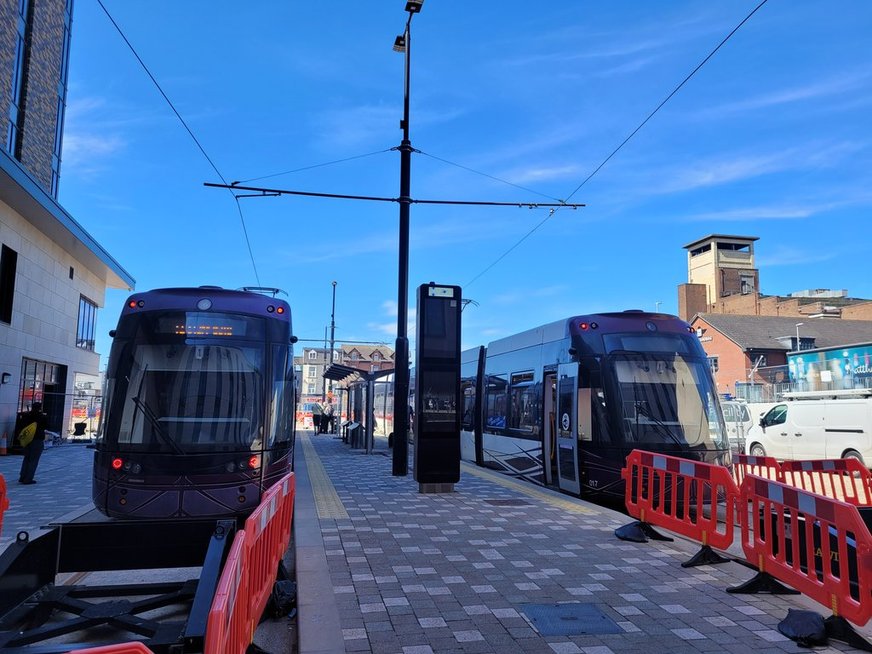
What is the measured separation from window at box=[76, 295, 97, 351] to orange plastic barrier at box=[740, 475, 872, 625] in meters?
30.0

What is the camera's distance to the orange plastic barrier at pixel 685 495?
618 centimetres

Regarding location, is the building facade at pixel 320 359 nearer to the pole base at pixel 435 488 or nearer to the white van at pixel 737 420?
the white van at pixel 737 420

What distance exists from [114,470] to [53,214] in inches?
720

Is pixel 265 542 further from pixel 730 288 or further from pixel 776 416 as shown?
pixel 730 288

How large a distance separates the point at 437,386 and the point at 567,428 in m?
2.34

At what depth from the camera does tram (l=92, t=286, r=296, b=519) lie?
287 inches

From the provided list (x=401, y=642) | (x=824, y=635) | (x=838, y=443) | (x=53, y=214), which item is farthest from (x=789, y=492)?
(x=53, y=214)

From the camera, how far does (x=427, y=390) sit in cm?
1112

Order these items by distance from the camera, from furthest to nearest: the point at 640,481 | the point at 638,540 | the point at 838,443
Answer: the point at 838,443 → the point at 640,481 → the point at 638,540

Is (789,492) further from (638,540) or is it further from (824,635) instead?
(638,540)

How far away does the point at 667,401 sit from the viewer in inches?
398

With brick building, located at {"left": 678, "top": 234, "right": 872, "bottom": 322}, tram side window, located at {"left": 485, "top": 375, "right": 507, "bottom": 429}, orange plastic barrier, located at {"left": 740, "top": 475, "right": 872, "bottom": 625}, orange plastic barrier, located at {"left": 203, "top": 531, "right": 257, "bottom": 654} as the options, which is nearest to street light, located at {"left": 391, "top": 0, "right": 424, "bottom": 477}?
tram side window, located at {"left": 485, "top": 375, "right": 507, "bottom": 429}

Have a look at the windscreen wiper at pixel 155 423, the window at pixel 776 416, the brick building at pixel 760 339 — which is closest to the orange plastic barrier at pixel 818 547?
the windscreen wiper at pixel 155 423

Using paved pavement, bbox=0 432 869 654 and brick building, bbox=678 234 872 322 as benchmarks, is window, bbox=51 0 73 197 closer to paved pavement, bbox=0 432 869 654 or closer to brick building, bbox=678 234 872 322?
paved pavement, bbox=0 432 869 654
